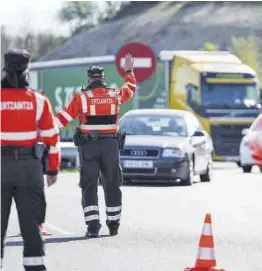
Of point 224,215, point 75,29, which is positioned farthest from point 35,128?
point 75,29

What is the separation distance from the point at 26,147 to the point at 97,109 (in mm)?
4830

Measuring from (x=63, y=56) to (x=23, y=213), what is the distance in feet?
343

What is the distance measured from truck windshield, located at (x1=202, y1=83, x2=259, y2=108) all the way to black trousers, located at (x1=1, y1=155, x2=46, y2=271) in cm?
2801

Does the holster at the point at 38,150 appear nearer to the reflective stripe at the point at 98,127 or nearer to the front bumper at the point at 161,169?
the reflective stripe at the point at 98,127

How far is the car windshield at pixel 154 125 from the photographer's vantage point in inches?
998

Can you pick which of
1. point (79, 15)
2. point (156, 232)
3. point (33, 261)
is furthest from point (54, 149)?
point (79, 15)

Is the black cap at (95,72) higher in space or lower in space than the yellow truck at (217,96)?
higher

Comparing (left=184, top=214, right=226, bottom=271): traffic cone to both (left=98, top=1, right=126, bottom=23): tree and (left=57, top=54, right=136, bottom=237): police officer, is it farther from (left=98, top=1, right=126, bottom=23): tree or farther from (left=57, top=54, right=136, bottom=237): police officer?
(left=98, top=1, right=126, bottom=23): tree

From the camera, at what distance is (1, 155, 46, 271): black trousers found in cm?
1032

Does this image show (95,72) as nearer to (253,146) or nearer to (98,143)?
(98,143)

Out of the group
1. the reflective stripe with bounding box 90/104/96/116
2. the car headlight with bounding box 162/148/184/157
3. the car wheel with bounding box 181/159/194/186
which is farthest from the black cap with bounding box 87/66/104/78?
the car wheel with bounding box 181/159/194/186

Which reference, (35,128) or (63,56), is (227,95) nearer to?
(35,128)

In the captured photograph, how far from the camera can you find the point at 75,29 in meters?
140

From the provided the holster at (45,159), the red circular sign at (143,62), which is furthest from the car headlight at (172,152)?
the holster at (45,159)
